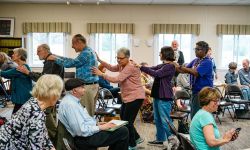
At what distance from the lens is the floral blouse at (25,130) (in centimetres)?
223

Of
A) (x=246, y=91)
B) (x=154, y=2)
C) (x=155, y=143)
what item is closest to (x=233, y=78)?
(x=246, y=91)

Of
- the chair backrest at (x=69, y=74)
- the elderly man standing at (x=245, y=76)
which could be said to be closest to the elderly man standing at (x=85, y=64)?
the elderly man standing at (x=245, y=76)

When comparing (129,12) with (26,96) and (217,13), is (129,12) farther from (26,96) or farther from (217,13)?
(26,96)

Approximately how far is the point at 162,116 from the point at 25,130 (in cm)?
242

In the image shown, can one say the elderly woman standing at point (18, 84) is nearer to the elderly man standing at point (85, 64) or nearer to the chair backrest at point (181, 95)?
the elderly man standing at point (85, 64)

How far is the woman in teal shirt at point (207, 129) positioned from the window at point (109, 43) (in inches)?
295

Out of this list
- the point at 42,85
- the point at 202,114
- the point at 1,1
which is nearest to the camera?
the point at 42,85

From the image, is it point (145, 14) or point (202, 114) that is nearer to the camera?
point (202, 114)

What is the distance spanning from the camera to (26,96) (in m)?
4.09

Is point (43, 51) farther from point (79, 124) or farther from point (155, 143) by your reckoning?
point (155, 143)

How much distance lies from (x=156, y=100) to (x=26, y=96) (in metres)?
1.61

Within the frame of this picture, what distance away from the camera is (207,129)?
2598 mm

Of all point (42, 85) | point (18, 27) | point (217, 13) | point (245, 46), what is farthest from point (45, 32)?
point (42, 85)

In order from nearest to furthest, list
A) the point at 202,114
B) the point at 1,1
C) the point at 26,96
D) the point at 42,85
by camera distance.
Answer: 1. the point at 42,85
2. the point at 202,114
3. the point at 26,96
4. the point at 1,1
